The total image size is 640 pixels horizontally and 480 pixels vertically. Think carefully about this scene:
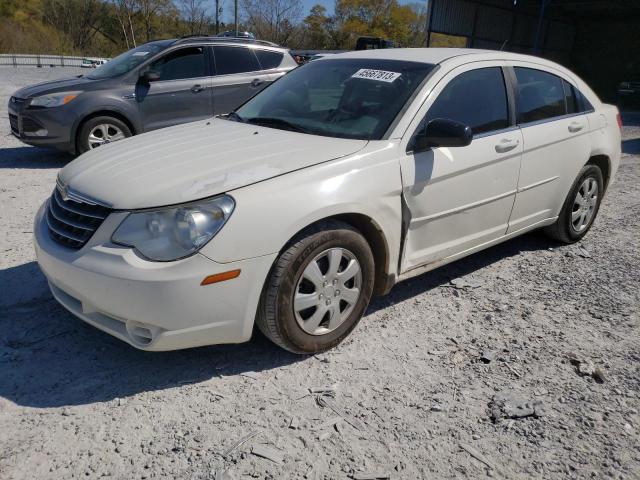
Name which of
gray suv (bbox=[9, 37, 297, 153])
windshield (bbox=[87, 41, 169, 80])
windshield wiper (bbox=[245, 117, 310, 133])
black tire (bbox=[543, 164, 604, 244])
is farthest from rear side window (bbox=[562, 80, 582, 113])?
windshield (bbox=[87, 41, 169, 80])

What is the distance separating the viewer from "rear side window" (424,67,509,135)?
3539 millimetres

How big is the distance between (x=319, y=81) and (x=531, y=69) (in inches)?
67.2

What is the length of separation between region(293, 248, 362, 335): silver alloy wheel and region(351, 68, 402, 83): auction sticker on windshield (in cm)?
132

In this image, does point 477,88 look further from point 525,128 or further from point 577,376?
point 577,376

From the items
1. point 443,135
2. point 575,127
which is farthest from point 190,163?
point 575,127

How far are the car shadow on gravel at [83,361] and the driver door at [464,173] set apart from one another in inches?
44.6

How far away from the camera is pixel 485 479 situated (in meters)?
2.26

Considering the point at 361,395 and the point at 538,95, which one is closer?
the point at 361,395

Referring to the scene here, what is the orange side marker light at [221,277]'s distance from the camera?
2547mm

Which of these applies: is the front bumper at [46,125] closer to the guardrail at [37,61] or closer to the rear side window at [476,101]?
the rear side window at [476,101]

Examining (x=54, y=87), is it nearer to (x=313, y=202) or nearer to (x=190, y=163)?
(x=190, y=163)

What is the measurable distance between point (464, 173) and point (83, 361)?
8.29 ft

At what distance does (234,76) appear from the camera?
8016 mm

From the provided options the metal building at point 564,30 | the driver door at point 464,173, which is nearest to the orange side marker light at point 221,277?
the driver door at point 464,173
